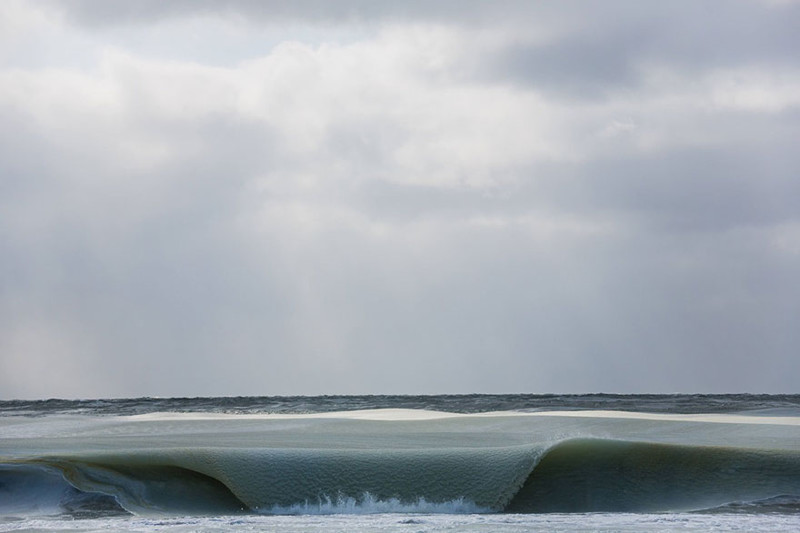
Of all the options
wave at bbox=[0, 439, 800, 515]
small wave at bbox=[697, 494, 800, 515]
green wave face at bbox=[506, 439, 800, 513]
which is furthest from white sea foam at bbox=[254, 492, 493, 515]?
small wave at bbox=[697, 494, 800, 515]

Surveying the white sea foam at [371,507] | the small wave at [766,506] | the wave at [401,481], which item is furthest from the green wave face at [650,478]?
the white sea foam at [371,507]

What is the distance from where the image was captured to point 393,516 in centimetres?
1491

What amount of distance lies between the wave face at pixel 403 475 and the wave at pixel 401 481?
0.8 inches

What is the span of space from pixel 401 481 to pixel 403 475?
6.0 inches

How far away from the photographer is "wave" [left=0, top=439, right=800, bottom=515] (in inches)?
627

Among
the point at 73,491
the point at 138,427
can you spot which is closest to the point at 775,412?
the point at 138,427

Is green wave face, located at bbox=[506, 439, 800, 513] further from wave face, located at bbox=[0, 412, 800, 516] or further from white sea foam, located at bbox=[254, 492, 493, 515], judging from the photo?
white sea foam, located at bbox=[254, 492, 493, 515]

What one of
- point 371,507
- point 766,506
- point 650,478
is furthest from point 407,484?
point 766,506

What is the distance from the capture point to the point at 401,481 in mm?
16375

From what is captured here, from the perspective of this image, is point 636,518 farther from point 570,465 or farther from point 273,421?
point 273,421

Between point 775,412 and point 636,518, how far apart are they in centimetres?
1661

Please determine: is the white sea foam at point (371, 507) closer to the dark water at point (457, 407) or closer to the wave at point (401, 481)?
the wave at point (401, 481)

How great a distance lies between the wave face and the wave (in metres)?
0.02

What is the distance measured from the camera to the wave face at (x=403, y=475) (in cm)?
1595
